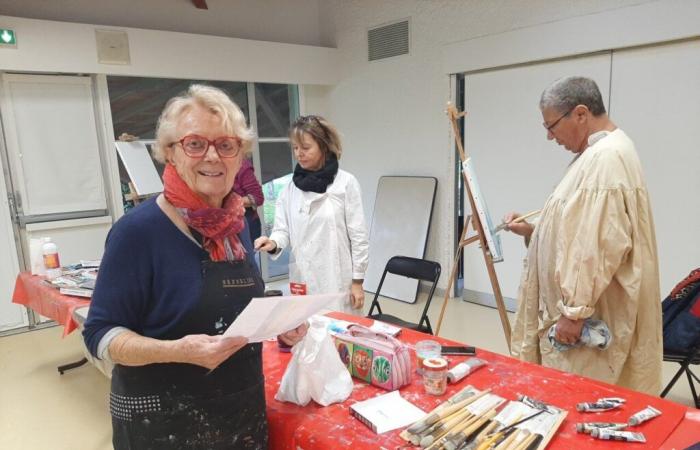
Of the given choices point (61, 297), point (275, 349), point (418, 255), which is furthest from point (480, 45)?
point (61, 297)

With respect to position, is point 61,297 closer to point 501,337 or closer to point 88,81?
point 88,81

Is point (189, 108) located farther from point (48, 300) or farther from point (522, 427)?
point (48, 300)

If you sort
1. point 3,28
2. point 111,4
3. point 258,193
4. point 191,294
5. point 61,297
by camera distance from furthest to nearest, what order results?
point 111,4 → point 258,193 → point 3,28 → point 61,297 → point 191,294

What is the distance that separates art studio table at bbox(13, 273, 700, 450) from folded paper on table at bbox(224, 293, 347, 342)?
0.31m

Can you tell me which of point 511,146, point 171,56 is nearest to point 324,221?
point 511,146

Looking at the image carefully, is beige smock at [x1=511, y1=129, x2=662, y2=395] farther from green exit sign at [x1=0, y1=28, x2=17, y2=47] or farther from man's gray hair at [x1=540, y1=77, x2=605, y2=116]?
green exit sign at [x1=0, y1=28, x2=17, y2=47]

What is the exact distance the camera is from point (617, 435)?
108 cm

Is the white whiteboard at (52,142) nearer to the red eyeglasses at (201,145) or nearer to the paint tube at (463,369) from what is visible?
the red eyeglasses at (201,145)

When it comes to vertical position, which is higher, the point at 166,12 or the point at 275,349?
the point at 166,12

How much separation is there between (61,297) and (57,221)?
184 centimetres

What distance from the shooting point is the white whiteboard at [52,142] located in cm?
382

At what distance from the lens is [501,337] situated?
3535 mm

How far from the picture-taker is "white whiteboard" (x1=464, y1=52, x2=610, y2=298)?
12.1ft

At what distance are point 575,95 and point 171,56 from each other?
152 inches
